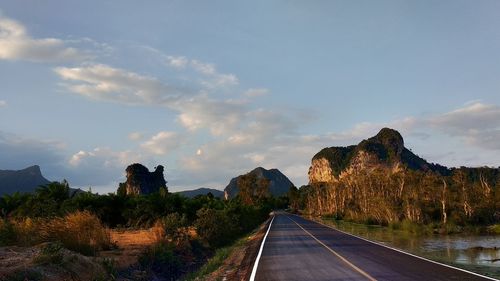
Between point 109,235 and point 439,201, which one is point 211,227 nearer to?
point 109,235

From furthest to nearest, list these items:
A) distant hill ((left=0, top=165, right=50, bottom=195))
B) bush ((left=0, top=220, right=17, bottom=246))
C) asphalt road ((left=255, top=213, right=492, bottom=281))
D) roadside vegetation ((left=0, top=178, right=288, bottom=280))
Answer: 1. distant hill ((left=0, top=165, right=50, bottom=195))
2. bush ((left=0, top=220, right=17, bottom=246))
3. roadside vegetation ((left=0, top=178, right=288, bottom=280))
4. asphalt road ((left=255, top=213, right=492, bottom=281))

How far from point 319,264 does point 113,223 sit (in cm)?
→ 3574

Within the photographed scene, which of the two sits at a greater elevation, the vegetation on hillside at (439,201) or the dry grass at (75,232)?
the vegetation on hillside at (439,201)

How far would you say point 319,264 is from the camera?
713 inches

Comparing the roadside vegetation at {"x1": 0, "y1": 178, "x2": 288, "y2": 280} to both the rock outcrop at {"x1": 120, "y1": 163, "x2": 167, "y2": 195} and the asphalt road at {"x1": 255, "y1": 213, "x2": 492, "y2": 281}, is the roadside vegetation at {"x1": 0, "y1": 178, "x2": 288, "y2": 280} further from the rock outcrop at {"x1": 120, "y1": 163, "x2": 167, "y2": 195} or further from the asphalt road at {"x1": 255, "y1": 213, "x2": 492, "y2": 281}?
the rock outcrop at {"x1": 120, "y1": 163, "x2": 167, "y2": 195}

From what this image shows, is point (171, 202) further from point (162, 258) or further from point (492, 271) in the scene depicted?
point (492, 271)

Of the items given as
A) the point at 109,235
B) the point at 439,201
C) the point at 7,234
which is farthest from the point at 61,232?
the point at 439,201

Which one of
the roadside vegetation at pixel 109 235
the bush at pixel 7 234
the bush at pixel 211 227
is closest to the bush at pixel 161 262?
the roadside vegetation at pixel 109 235

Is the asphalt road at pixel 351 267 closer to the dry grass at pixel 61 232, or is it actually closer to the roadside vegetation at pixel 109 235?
the roadside vegetation at pixel 109 235

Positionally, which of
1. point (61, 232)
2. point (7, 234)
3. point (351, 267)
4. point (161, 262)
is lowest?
point (161, 262)

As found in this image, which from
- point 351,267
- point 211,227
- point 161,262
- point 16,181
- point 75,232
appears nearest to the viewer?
point 351,267

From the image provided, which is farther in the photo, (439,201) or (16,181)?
(16,181)

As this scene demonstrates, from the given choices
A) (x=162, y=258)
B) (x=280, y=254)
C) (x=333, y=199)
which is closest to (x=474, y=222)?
(x=280, y=254)

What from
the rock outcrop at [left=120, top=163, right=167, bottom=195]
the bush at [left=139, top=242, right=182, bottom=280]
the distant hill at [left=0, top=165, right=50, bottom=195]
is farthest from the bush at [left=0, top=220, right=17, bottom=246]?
the distant hill at [left=0, top=165, right=50, bottom=195]
